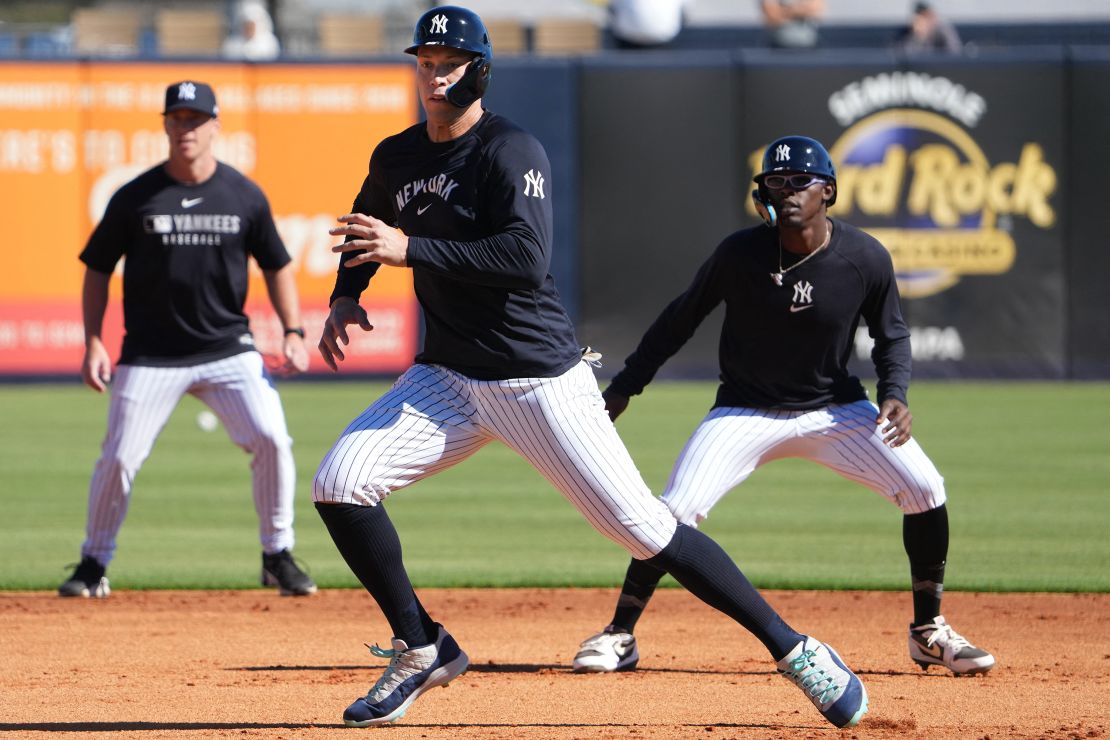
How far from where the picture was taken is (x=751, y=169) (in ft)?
57.2

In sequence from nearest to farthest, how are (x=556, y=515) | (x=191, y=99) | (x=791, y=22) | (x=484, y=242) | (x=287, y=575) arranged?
(x=484, y=242) → (x=191, y=99) → (x=287, y=575) → (x=556, y=515) → (x=791, y=22)

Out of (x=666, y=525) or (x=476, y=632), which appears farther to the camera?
(x=476, y=632)

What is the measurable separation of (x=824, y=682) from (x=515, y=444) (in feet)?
3.80

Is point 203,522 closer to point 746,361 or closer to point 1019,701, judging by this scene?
point 746,361

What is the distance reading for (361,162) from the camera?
17.1m

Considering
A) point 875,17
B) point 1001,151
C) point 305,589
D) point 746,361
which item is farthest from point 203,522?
point 875,17

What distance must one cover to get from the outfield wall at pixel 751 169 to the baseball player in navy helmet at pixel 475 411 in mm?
12068

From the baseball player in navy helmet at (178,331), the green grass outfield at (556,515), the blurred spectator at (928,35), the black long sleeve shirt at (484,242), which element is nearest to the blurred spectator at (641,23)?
the blurred spectator at (928,35)

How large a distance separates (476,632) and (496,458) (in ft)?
19.9

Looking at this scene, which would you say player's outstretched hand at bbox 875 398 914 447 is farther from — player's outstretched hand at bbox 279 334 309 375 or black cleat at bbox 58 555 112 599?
black cleat at bbox 58 555 112 599

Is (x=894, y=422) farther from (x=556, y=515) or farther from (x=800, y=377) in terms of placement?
(x=556, y=515)

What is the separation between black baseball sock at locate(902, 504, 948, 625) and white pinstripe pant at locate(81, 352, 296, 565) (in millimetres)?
2928

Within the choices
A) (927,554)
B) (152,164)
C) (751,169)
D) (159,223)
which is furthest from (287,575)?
(751,169)

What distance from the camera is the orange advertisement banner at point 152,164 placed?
1678 centimetres
